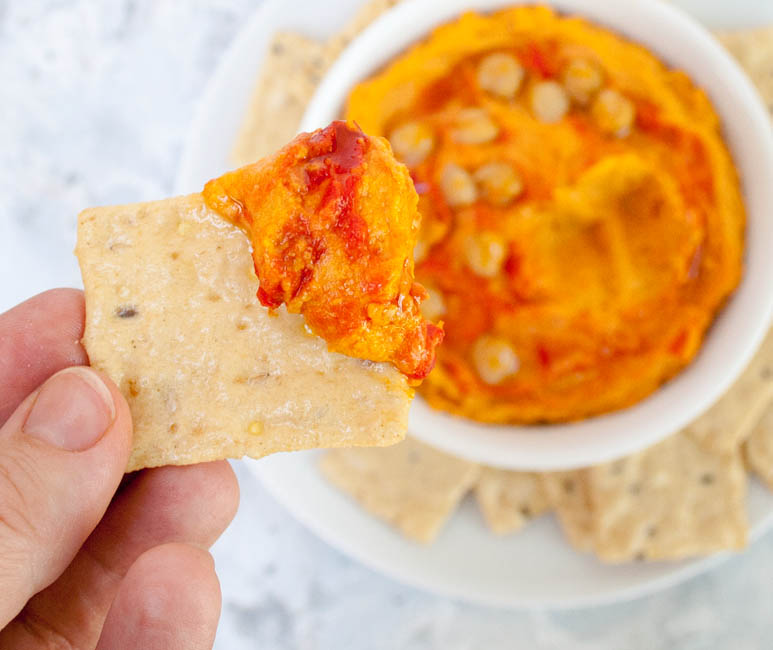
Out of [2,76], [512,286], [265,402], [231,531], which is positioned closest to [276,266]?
[265,402]

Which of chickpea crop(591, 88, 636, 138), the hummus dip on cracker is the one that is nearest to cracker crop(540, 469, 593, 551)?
chickpea crop(591, 88, 636, 138)

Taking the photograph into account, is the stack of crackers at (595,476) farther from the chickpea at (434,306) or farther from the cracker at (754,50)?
the chickpea at (434,306)

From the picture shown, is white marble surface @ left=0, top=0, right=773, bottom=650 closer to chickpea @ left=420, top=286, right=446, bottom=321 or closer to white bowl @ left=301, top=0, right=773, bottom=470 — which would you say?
white bowl @ left=301, top=0, right=773, bottom=470

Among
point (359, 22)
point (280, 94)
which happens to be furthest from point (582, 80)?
point (280, 94)

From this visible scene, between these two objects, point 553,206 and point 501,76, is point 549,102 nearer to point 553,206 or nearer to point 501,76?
point 501,76

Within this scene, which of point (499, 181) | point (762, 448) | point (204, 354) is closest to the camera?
point (204, 354)

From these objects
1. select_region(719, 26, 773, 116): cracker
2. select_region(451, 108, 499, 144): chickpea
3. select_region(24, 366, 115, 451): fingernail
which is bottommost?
select_region(24, 366, 115, 451): fingernail
